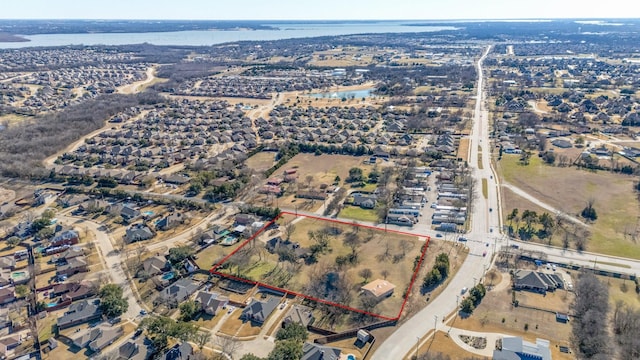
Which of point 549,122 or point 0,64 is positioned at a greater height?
point 0,64

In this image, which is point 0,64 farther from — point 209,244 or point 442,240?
point 442,240

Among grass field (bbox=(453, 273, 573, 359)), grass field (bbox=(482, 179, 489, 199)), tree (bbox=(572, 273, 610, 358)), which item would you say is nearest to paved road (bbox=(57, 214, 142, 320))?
grass field (bbox=(453, 273, 573, 359))

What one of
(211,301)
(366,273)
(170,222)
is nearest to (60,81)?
(170,222)

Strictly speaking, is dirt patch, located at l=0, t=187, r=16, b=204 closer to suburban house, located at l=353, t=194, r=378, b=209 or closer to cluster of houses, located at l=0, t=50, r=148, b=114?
suburban house, located at l=353, t=194, r=378, b=209

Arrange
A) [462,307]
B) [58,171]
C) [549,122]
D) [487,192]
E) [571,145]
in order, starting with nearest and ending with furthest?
1. [462,307]
2. [487,192]
3. [58,171]
4. [571,145]
5. [549,122]

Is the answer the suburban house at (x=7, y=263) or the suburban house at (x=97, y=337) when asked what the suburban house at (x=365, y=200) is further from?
the suburban house at (x=7, y=263)

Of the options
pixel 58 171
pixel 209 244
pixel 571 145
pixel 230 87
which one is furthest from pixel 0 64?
pixel 571 145

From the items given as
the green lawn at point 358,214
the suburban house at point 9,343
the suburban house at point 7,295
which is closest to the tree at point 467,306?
the green lawn at point 358,214
